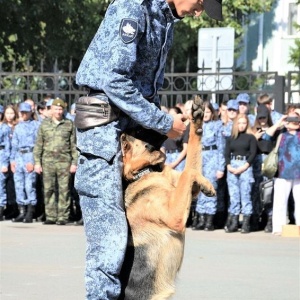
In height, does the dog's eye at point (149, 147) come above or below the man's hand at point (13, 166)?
above

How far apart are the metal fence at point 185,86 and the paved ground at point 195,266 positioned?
2.65 m

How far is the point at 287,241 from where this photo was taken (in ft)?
42.6

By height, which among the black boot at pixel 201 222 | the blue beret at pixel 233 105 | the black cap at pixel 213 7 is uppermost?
the black cap at pixel 213 7

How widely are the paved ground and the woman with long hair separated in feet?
1.06

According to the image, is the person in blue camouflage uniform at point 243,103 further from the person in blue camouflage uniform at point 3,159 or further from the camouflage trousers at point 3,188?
the camouflage trousers at point 3,188

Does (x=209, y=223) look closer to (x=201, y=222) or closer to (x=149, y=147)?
(x=201, y=222)

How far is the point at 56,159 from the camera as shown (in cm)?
1511

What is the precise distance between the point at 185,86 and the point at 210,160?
2616mm

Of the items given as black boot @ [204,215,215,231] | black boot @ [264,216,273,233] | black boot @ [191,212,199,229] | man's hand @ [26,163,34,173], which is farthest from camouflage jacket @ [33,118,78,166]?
black boot @ [264,216,273,233]

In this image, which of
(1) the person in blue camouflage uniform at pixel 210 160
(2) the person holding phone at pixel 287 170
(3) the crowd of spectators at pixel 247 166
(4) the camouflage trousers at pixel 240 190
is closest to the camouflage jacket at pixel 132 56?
(3) the crowd of spectators at pixel 247 166

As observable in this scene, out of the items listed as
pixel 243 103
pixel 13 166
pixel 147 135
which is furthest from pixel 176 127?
pixel 13 166

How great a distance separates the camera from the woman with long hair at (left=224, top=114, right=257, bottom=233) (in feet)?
45.6

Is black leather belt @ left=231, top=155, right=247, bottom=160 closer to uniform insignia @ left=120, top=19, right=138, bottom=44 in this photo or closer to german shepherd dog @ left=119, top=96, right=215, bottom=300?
german shepherd dog @ left=119, top=96, right=215, bottom=300

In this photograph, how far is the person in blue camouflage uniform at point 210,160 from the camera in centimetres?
1420
